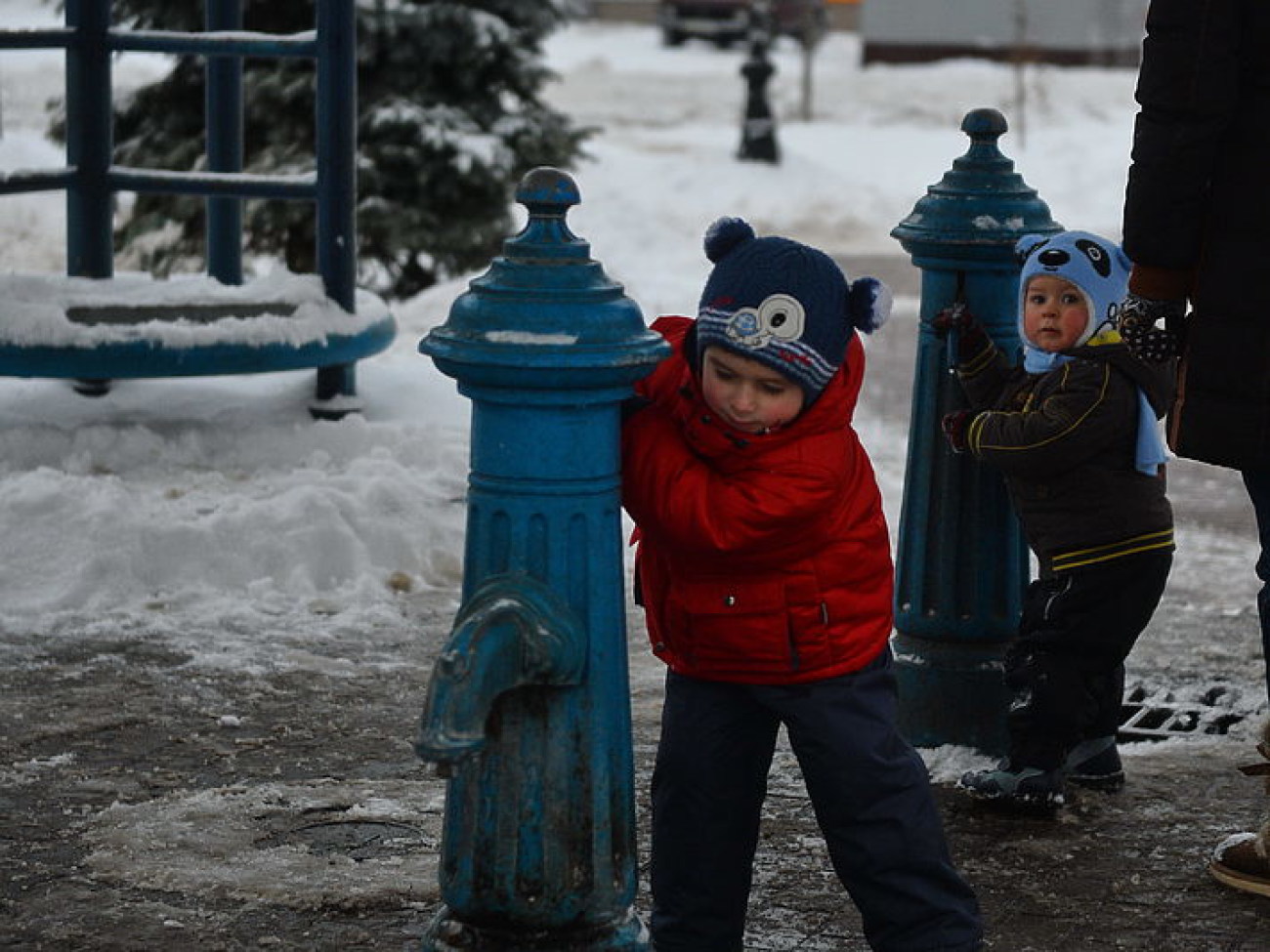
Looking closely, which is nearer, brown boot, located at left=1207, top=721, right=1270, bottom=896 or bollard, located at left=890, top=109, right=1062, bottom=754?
brown boot, located at left=1207, top=721, right=1270, bottom=896

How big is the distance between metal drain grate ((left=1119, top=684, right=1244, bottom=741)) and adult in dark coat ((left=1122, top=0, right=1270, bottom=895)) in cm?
132

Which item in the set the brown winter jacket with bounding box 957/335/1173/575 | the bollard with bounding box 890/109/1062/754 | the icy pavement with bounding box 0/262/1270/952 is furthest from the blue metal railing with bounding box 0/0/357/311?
the brown winter jacket with bounding box 957/335/1173/575

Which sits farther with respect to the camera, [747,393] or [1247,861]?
[1247,861]

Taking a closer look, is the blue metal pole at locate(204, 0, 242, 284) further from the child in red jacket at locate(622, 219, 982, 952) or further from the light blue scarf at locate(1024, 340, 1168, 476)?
the child in red jacket at locate(622, 219, 982, 952)

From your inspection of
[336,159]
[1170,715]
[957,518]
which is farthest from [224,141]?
[1170,715]

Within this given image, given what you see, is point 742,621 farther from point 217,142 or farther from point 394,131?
point 394,131

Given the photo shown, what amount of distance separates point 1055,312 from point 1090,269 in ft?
0.33

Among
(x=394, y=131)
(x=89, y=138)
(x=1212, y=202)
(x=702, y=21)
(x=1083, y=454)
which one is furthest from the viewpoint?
(x=702, y=21)

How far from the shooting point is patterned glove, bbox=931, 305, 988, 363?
14.1 ft

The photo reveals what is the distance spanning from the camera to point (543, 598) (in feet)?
9.84

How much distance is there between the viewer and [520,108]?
458 inches

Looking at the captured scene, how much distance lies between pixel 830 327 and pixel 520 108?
341 inches

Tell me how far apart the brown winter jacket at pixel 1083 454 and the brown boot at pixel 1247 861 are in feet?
1.47

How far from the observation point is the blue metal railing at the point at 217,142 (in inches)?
274
